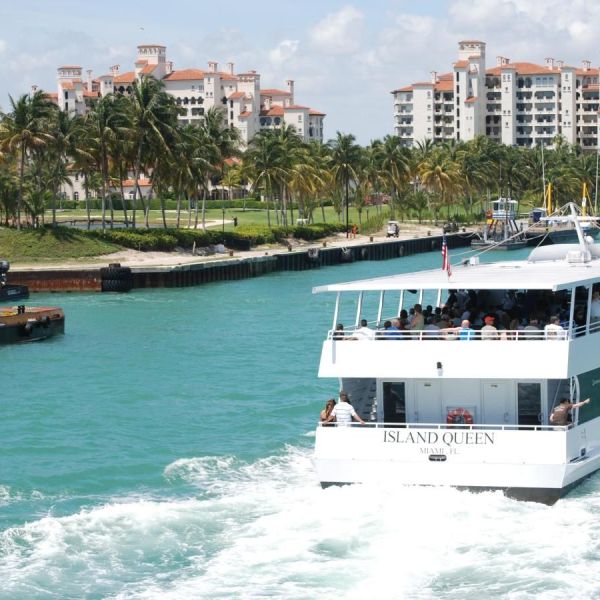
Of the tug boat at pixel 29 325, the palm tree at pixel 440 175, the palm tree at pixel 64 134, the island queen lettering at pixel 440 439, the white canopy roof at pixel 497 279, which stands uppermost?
the palm tree at pixel 64 134

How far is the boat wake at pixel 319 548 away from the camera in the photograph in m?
22.9

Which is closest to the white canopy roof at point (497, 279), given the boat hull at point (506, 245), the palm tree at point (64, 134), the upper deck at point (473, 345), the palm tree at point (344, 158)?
the upper deck at point (473, 345)

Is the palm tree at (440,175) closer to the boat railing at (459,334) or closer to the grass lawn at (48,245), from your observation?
the grass lawn at (48,245)

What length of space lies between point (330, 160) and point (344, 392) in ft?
368

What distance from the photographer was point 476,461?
25312 mm

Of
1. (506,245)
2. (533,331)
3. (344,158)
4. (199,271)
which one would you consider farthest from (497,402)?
(344,158)

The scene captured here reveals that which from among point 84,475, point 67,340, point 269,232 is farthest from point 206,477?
point 269,232

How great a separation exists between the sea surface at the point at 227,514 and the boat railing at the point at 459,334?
123 inches

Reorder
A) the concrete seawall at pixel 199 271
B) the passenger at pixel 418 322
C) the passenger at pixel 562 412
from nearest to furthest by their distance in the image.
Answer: the passenger at pixel 562 412
the passenger at pixel 418 322
the concrete seawall at pixel 199 271

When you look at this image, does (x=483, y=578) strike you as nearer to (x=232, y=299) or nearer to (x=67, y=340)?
(x=67, y=340)

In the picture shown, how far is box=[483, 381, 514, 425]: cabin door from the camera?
26.7 meters

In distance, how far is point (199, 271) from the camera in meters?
85.8

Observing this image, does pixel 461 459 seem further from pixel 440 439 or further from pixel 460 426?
pixel 460 426

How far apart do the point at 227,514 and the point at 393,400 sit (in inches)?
163
